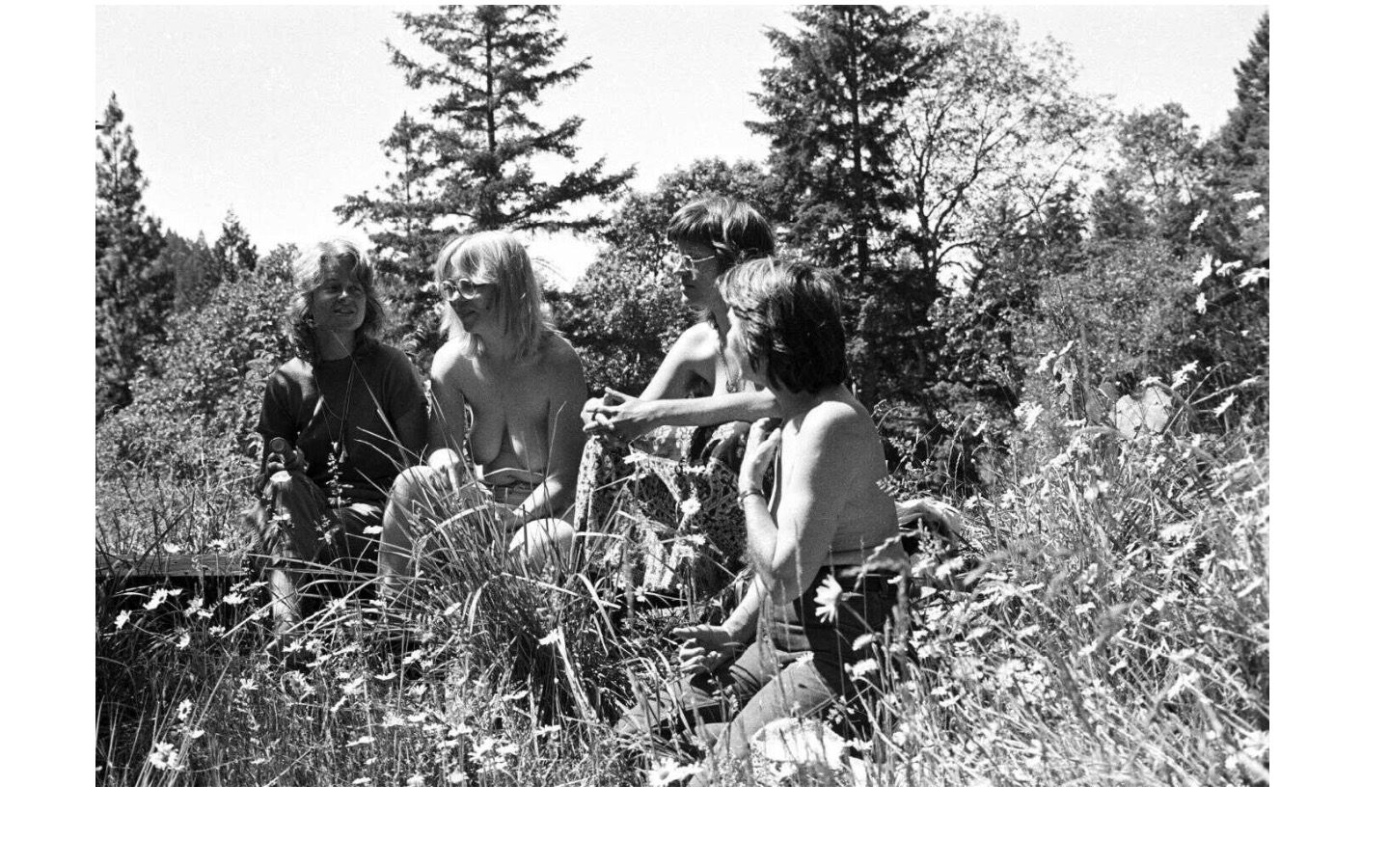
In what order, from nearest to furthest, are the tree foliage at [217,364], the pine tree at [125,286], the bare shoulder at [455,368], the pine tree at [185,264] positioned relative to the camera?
the bare shoulder at [455,368], the tree foliage at [217,364], the pine tree at [125,286], the pine tree at [185,264]

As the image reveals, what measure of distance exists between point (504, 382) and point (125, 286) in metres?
43.1

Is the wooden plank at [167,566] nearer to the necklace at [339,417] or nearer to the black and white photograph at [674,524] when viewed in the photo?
the black and white photograph at [674,524]

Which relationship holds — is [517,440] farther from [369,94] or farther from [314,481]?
[369,94]

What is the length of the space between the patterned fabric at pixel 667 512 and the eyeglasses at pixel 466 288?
2.02 ft

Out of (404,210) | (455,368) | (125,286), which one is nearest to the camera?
(455,368)

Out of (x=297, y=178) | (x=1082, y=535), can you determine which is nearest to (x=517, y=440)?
(x=1082, y=535)

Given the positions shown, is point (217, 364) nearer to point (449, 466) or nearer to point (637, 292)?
point (637, 292)

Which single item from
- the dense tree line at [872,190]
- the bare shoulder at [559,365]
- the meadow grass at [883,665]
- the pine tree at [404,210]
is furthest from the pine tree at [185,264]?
the meadow grass at [883,665]

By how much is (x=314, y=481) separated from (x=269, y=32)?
1825 millimetres

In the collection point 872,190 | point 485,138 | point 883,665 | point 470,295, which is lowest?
point 883,665

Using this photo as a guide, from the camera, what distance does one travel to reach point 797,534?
268 cm

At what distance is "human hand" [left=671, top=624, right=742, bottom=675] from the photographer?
9.55 ft

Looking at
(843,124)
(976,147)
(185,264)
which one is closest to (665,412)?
(976,147)

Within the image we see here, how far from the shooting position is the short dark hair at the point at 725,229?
381 cm
